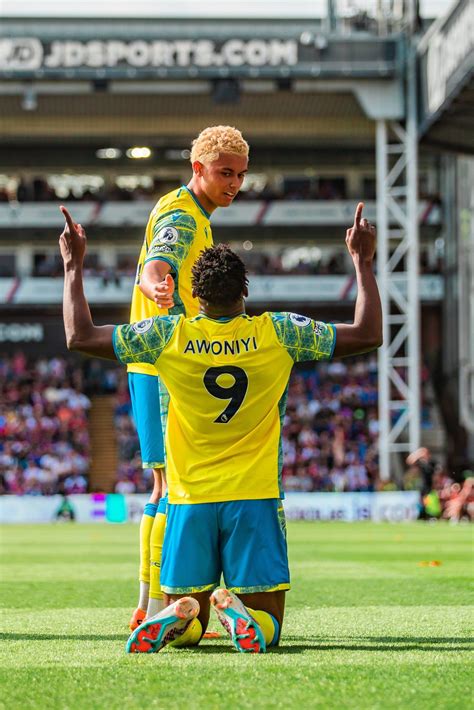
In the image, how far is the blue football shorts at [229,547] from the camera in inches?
237

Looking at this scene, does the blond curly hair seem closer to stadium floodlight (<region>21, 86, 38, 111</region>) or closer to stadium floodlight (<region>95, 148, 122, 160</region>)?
stadium floodlight (<region>21, 86, 38, 111</region>)

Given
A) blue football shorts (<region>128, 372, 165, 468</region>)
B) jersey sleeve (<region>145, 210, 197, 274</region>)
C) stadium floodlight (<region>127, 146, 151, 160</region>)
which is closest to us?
jersey sleeve (<region>145, 210, 197, 274</region>)

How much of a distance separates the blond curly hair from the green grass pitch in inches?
96.2

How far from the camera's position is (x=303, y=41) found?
129 feet

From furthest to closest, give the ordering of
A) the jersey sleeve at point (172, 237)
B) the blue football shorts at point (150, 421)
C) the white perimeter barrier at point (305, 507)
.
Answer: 1. the white perimeter barrier at point (305, 507)
2. the blue football shorts at point (150, 421)
3. the jersey sleeve at point (172, 237)

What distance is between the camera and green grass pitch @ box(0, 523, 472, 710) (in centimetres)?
455

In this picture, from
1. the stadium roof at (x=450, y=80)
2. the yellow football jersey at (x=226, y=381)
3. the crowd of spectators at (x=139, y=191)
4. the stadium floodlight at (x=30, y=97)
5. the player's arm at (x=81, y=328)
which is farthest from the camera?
the crowd of spectators at (x=139, y=191)

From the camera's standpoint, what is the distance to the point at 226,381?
19.9 ft

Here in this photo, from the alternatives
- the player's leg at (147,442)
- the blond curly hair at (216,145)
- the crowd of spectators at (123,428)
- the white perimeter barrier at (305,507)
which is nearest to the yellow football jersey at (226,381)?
the player's leg at (147,442)

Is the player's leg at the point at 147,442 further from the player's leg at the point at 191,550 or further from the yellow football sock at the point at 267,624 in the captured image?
the yellow football sock at the point at 267,624

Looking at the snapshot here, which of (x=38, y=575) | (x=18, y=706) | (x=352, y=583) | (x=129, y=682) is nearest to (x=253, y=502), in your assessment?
(x=129, y=682)

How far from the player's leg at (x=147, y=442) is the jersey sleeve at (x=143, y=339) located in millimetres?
840

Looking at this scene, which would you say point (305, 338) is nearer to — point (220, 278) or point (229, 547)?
point (220, 278)

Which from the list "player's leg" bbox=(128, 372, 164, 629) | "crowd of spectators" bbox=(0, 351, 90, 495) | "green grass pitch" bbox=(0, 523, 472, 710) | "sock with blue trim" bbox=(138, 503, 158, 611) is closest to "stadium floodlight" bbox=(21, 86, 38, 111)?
"crowd of spectators" bbox=(0, 351, 90, 495)
